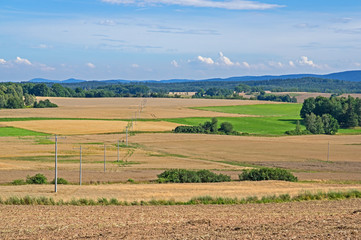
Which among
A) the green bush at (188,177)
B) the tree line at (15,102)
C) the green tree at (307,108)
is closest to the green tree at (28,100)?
the tree line at (15,102)

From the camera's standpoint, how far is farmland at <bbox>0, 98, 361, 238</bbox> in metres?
34.3

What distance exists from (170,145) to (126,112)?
58.4 meters

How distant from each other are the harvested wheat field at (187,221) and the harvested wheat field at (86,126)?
69259mm

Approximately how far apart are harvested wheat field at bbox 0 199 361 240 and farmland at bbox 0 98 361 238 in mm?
235

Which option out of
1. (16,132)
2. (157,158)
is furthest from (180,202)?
(16,132)

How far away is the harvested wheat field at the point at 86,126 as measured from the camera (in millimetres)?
96750

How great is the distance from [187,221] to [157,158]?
45437 millimetres

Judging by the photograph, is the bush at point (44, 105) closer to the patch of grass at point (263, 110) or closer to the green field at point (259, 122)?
the patch of grass at point (263, 110)

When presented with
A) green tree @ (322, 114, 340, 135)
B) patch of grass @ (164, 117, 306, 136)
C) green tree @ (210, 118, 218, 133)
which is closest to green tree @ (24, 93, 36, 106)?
patch of grass @ (164, 117, 306, 136)

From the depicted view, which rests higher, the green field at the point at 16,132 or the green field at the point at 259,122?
the green field at the point at 259,122

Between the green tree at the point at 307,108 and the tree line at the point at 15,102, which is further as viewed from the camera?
the tree line at the point at 15,102

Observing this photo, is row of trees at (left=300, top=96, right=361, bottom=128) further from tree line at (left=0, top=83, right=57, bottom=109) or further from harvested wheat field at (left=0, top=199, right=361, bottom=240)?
harvested wheat field at (left=0, top=199, right=361, bottom=240)

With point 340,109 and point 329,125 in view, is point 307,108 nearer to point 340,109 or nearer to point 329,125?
point 340,109

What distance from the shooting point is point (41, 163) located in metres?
61.2
